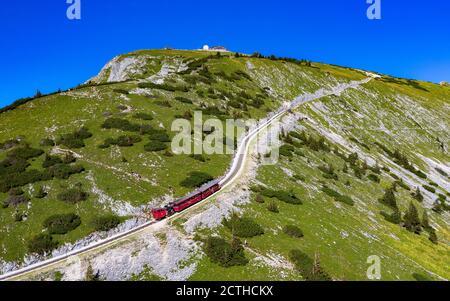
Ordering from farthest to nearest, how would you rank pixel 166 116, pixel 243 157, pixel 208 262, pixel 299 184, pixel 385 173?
pixel 385 173, pixel 166 116, pixel 243 157, pixel 299 184, pixel 208 262

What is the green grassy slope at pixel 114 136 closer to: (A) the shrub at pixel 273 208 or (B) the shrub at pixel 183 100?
(B) the shrub at pixel 183 100

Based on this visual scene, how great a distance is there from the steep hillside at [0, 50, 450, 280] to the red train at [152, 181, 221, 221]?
59.2 inches

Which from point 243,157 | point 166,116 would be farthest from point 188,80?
point 243,157

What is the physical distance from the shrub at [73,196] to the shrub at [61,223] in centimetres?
250

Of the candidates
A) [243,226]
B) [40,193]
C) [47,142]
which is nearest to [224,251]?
[243,226]

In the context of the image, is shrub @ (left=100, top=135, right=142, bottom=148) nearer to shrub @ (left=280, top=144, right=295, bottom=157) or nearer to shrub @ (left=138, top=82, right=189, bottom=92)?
shrub @ (left=280, top=144, right=295, bottom=157)

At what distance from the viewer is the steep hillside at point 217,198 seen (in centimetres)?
3059

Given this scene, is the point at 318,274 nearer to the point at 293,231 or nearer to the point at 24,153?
the point at 293,231

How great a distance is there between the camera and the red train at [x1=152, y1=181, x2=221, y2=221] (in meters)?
34.7

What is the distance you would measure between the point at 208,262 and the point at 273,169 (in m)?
23.1

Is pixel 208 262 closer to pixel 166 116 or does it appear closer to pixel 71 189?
pixel 71 189

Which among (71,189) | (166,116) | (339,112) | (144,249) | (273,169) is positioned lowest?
(144,249)

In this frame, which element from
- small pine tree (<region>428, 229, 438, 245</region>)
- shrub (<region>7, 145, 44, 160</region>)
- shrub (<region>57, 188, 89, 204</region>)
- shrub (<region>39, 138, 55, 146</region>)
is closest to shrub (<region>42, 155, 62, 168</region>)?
shrub (<region>7, 145, 44, 160</region>)
